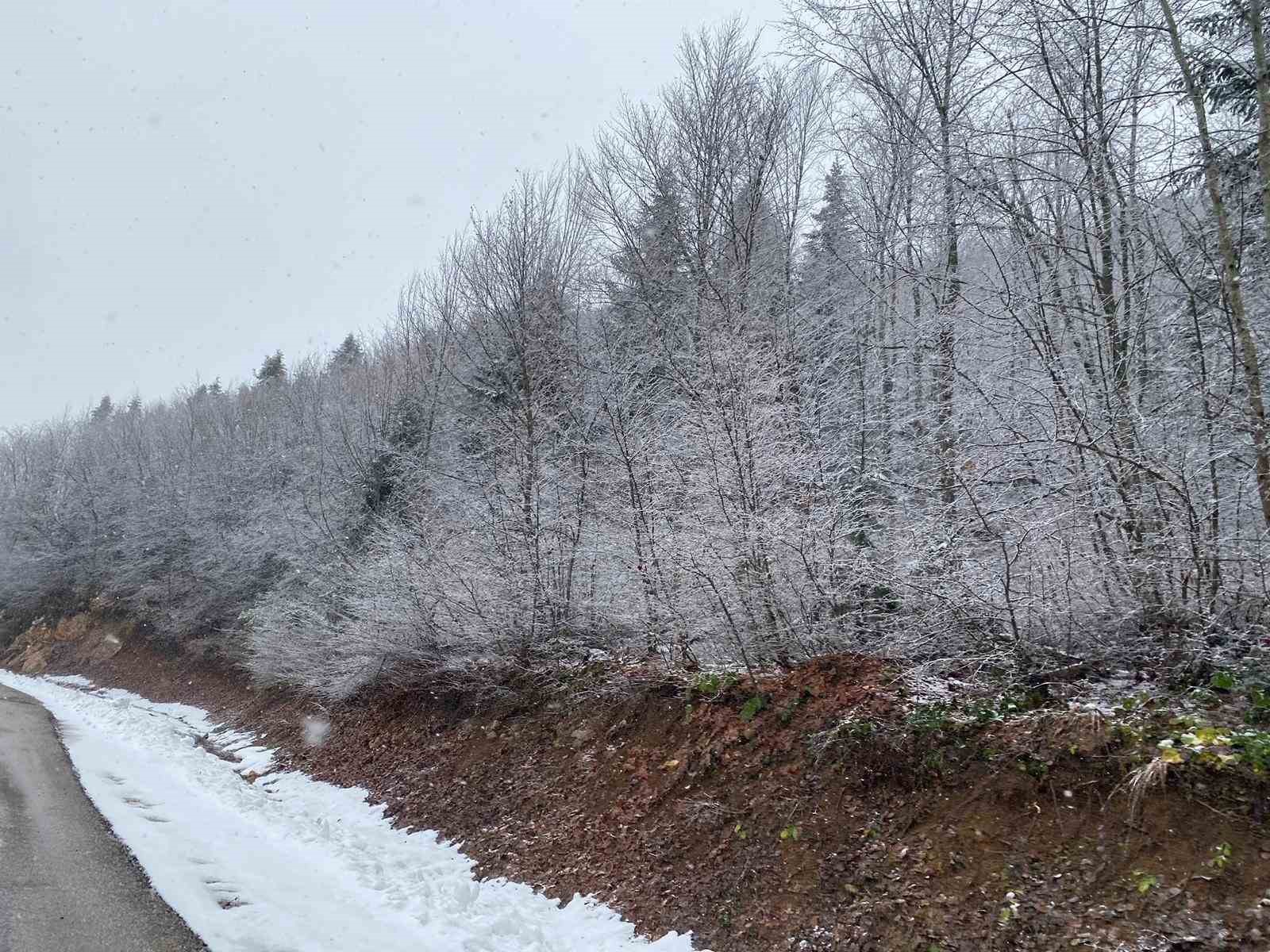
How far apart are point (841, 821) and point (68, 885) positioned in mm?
6400

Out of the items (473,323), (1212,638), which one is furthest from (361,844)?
(473,323)

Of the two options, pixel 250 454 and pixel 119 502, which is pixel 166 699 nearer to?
pixel 250 454

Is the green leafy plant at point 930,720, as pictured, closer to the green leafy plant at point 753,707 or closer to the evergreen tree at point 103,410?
the green leafy plant at point 753,707

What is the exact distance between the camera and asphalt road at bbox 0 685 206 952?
516cm

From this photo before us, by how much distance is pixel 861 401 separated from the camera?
34.2ft

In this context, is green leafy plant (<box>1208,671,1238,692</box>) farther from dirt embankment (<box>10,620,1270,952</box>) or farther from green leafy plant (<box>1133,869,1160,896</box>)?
green leafy plant (<box>1133,869,1160,896</box>)

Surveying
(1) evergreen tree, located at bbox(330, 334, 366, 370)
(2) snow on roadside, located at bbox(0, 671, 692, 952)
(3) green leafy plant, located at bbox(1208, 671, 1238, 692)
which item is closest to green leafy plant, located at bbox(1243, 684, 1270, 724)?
(3) green leafy plant, located at bbox(1208, 671, 1238, 692)

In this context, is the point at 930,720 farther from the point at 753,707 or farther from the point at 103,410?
the point at 103,410

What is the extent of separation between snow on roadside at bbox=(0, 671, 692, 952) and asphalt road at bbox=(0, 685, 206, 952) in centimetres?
17

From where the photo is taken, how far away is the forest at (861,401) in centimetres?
577

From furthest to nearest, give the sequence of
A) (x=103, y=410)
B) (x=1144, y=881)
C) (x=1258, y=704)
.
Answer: (x=103, y=410), (x=1258, y=704), (x=1144, y=881)

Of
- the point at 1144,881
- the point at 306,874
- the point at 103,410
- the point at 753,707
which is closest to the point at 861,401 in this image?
the point at 753,707

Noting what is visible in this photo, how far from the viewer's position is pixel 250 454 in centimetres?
3167

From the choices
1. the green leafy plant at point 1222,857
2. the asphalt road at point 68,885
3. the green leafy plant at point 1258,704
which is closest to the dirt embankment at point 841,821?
the green leafy plant at point 1222,857
